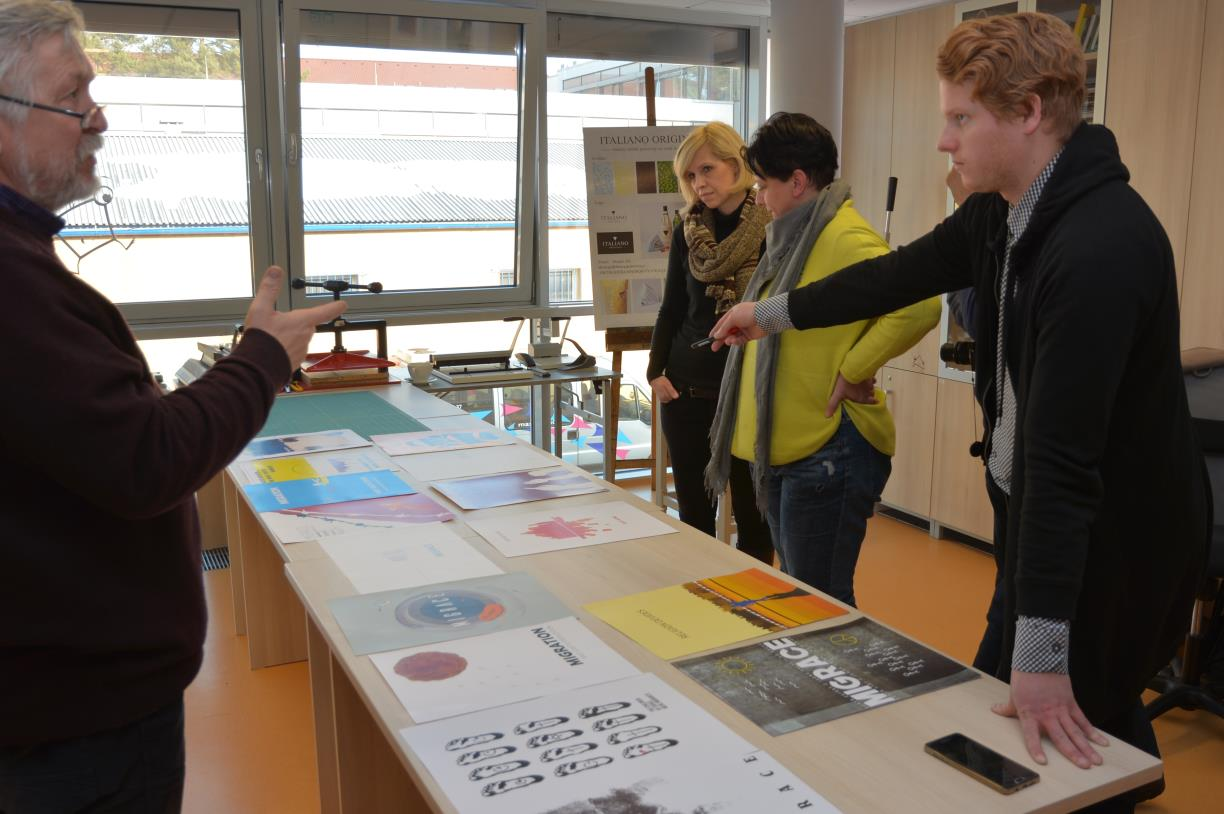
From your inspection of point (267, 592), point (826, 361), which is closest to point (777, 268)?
point (826, 361)

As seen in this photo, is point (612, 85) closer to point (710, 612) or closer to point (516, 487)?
point (516, 487)

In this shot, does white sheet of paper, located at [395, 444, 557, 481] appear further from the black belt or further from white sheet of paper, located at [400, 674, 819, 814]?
white sheet of paper, located at [400, 674, 819, 814]

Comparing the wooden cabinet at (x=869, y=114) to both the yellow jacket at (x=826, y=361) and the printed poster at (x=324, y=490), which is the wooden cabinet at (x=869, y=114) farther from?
the printed poster at (x=324, y=490)

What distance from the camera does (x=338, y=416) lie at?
3.05 m

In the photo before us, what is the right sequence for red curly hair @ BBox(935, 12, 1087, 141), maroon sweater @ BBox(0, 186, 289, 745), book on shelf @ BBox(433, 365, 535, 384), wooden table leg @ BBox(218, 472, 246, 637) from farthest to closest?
book on shelf @ BBox(433, 365, 535, 384) < wooden table leg @ BBox(218, 472, 246, 637) < red curly hair @ BBox(935, 12, 1087, 141) < maroon sweater @ BBox(0, 186, 289, 745)

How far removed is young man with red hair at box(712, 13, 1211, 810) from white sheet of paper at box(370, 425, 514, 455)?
5.12 feet

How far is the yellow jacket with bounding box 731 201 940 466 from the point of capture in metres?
2.26

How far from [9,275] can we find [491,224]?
420 centimetres

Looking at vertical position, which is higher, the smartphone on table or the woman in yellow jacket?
the woman in yellow jacket

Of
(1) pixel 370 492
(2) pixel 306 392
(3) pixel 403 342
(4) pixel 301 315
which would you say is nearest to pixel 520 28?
(3) pixel 403 342

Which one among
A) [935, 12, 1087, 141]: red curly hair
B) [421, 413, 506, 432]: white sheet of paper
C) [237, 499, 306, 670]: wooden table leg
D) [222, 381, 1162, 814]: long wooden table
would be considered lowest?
[237, 499, 306, 670]: wooden table leg

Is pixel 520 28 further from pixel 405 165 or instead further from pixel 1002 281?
pixel 1002 281

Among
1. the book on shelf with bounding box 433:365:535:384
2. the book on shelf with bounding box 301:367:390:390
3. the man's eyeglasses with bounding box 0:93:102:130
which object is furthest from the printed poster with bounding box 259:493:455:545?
the book on shelf with bounding box 433:365:535:384

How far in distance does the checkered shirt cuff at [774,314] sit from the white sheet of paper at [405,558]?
68cm
